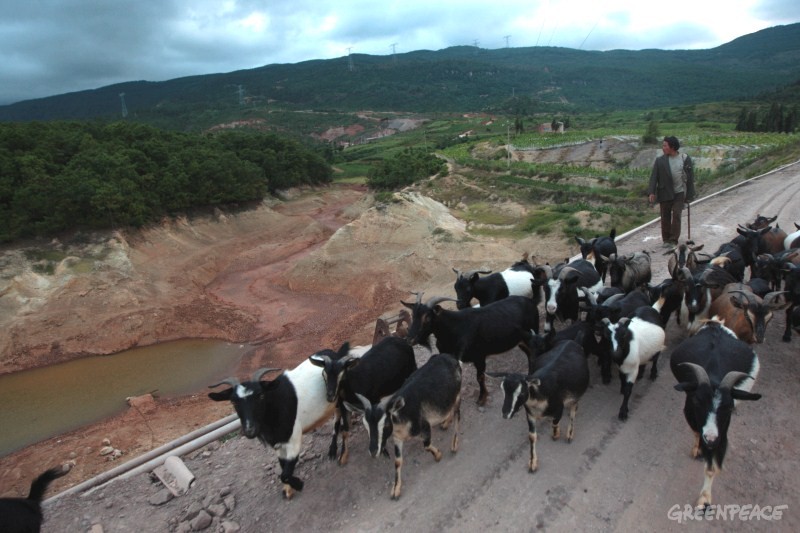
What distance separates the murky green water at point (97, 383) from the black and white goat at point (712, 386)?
14.6 meters

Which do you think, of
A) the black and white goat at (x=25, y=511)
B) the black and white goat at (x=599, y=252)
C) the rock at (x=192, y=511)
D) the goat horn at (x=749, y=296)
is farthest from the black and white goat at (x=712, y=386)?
the black and white goat at (x=25, y=511)

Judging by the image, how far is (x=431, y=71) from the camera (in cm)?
19388

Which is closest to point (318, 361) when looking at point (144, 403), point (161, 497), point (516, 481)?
point (161, 497)

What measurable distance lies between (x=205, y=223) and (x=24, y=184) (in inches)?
384

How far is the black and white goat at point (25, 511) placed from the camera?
16.8 feet

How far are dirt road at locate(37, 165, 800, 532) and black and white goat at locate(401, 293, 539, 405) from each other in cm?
77

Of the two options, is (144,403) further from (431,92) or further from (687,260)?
(431,92)

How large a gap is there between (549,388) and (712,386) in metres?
1.70

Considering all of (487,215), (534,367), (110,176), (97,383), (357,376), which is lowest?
(97,383)

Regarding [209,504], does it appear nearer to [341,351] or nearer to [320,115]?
[341,351]

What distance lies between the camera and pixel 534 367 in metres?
6.77

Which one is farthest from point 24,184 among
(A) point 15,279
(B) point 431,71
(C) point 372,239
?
(B) point 431,71

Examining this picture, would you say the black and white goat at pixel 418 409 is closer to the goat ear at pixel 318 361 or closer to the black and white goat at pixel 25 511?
the goat ear at pixel 318 361

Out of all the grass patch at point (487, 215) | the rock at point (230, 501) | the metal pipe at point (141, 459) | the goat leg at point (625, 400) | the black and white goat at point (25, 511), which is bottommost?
the grass patch at point (487, 215)
